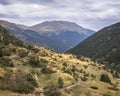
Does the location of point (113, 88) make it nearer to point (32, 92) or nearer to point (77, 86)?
point (77, 86)

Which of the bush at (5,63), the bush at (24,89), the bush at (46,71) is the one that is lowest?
the bush at (24,89)

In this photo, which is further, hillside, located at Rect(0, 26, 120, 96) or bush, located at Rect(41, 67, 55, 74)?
bush, located at Rect(41, 67, 55, 74)

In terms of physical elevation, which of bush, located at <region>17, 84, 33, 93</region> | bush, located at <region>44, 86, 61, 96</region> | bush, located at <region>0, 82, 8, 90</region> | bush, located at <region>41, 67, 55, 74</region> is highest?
bush, located at <region>41, 67, 55, 74</region>

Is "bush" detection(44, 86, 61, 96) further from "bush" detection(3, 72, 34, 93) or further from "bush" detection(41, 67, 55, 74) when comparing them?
"bush" detection(41, 67, 55, 74)

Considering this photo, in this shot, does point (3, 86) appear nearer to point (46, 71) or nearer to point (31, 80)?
point (31, 80)

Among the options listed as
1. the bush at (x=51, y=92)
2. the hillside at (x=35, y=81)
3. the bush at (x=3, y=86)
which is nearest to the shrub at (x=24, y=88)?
the hillside at (x=35, y=81)

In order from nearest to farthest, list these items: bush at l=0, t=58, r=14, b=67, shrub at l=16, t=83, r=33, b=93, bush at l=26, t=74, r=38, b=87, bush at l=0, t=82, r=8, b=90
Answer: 1. bush at l=0, t=82, r=8, b=90
2. shrub at l=16, t=83, r=33, b=93
3. bush at l=26, t=74, r=38, b=87
4. bush at l=0, t=58, r=14, b=67

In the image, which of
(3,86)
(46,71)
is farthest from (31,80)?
(46,71)

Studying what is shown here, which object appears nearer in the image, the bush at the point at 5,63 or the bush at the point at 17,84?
the bush at the point at 17,84

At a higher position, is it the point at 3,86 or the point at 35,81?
the point at 3,86

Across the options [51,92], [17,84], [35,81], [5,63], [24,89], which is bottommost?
[51,92]

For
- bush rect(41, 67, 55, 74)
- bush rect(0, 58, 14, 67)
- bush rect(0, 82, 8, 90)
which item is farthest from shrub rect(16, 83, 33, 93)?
bush rect(41, 67, 55, 74)

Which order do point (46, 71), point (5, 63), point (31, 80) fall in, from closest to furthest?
1. point (31, 80)
2. point (5, 63)
3. point (46, 71)

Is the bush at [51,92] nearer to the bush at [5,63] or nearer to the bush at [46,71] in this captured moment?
the bush at [46,71]
